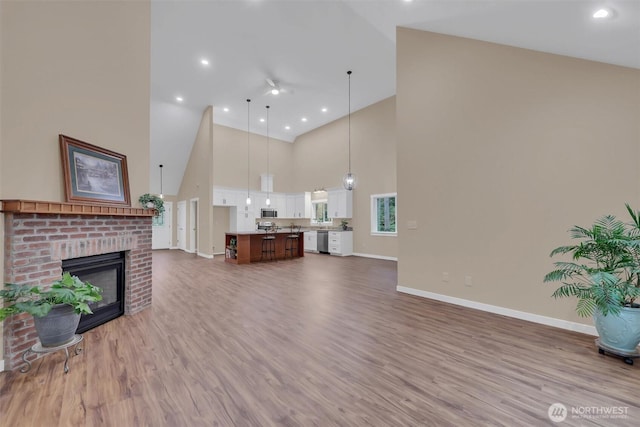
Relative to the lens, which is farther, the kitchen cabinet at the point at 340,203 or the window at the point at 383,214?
the kitchen cabinet at the point at 340,203

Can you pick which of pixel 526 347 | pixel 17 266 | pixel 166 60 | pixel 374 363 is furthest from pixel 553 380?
pixel 166 60

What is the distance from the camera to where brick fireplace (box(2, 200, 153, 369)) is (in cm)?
217

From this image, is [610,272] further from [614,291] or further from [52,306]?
[52,306]

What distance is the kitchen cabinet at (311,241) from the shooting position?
9.96 meters

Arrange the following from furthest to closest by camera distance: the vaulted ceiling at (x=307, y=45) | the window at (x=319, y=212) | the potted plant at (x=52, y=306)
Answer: the window at (x=319, y=212) → the vaulted ceiling at (x=307, y=45) → the potted plant at (x=52, y=306)

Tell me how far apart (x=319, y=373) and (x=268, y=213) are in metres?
8.67

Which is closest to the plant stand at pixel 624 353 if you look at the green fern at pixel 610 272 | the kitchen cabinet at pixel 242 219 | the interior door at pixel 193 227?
the green fern at pixel 610 272

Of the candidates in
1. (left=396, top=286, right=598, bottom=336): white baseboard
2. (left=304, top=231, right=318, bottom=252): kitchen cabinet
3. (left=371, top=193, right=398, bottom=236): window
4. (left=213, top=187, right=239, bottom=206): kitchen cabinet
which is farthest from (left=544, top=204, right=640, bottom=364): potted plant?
(left=213, top=187, right=239, bottom=206): kitchen cabinet

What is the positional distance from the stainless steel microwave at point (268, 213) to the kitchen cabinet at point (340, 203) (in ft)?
7.81

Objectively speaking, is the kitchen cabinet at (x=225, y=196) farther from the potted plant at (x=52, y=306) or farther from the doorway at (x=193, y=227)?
the potted plant at (x=52, y=306)

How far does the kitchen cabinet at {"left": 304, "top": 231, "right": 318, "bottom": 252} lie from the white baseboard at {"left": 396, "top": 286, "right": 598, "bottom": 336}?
5.71m

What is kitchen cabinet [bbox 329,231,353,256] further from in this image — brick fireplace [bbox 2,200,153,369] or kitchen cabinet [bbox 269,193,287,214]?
brick fireplace [bbox 2,200,153,369]

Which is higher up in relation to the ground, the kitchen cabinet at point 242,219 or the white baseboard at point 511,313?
the kitchen cabinet at point 242,219

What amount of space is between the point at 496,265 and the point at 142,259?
4.74m
